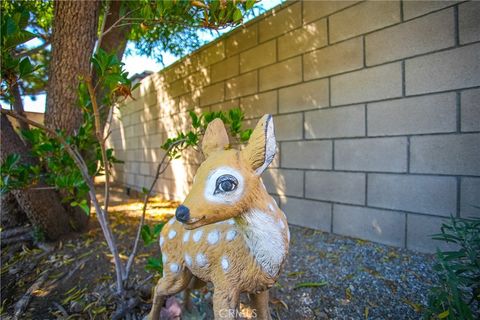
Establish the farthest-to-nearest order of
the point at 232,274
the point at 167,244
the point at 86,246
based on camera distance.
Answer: the point at 86,246 → the point at 167,244 → the point at 232,274

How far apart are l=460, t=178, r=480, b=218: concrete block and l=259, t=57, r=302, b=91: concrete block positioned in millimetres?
1944

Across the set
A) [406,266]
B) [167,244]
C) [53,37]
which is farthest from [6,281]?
[406,266]

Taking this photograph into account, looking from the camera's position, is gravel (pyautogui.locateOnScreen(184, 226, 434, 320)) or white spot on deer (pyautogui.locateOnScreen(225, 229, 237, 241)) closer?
white spot on deer (pyautogui.locateOnScreen(225, 229, 237, 241))

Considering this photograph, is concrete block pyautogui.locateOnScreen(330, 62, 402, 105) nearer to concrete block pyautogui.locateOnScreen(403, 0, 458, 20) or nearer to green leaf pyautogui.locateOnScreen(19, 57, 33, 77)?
concrete block pyautogui.locateOnScreen(403, 0, 458, 20)


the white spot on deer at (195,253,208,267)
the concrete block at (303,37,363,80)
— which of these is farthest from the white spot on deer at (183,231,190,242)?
the concrete block at (303,37,363,80)

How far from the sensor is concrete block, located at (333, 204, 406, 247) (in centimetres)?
261

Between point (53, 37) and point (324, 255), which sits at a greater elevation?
point (53, 37)

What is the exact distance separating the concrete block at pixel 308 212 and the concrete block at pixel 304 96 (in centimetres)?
115

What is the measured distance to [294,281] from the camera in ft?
7.27

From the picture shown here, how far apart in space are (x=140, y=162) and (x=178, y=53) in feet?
11.2

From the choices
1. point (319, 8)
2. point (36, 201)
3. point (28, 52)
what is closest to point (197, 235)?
point (36, 201)

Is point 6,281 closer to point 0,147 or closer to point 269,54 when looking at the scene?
point 0,147

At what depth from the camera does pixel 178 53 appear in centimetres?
465

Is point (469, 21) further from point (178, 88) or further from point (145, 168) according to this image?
point (145, 168)
